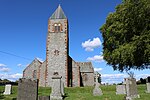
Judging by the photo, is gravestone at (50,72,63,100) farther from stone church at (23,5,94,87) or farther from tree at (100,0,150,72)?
stone church at (23,5,94,87)

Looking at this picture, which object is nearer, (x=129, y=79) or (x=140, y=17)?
(x=129, y=79)

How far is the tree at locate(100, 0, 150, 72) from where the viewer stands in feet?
76.3

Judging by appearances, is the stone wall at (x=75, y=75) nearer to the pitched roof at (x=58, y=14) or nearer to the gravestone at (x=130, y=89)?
the pitched roof at (x=58, y=14)

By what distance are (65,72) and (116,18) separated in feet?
45.0

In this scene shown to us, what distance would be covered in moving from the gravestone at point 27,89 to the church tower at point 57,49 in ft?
93.1

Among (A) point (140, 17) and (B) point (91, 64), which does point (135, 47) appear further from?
(B) point (91, 64)

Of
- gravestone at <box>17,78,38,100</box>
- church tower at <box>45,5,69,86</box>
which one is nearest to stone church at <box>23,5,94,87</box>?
church tower at <box>45,5,69,86</box>

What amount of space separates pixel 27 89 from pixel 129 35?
21877mm

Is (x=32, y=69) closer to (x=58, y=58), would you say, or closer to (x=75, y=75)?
(x=58, y=58)

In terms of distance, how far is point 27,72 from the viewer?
Result: 4300 cm

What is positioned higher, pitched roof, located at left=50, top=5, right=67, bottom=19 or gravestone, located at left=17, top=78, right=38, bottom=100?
pitched roof, located at left=50, top=5, right=67, bottom=19

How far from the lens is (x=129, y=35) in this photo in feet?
88.4

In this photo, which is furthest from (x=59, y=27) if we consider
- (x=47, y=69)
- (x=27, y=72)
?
(x=27, y=72)

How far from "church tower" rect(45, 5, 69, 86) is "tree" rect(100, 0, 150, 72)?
8793 millimetres
